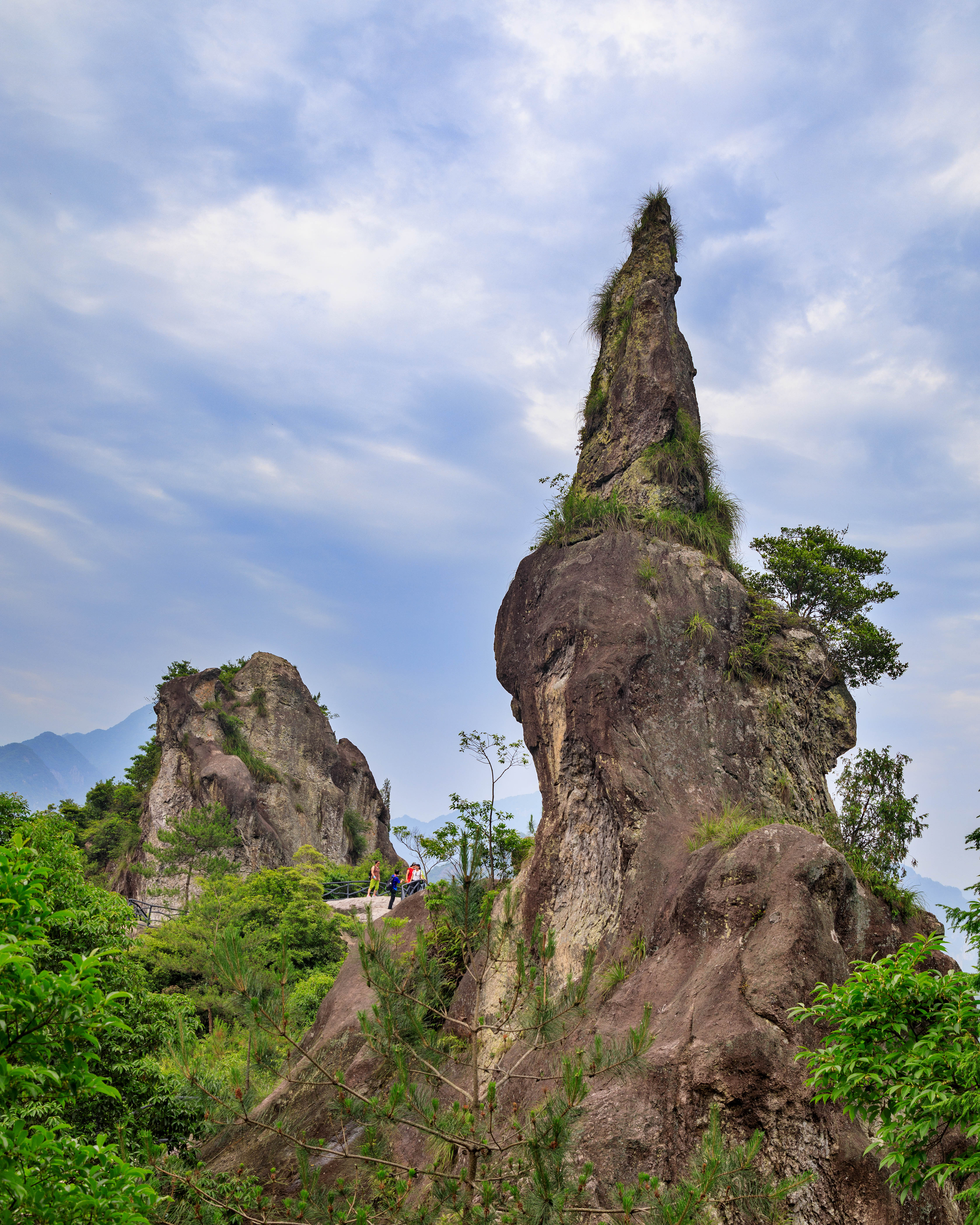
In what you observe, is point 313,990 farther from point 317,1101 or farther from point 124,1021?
point 124,1021

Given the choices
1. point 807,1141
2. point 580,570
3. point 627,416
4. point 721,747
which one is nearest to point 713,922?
point 807,1141

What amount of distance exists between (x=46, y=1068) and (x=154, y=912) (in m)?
33.4

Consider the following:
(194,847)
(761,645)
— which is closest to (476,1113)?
(761,645)

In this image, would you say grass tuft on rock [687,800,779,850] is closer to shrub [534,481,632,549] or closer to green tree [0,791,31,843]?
shrub [534,481,632,549]

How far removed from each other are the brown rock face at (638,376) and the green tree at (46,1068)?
47.3 feet

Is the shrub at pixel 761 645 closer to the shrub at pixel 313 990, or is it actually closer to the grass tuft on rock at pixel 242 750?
the shrub at pixel 313 990

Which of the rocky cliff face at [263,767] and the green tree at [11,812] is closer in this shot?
the green tree at [11,812]

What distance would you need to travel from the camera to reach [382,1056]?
6.46m

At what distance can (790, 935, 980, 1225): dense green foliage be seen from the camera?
222 inches

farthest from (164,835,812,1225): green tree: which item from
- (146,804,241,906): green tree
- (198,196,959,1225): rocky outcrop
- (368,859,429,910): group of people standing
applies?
(146,804,241,906): green tree

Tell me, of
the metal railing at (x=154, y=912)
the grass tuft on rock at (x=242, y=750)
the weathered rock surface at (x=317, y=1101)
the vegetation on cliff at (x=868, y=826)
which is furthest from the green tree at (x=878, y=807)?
the grass tuft on rock at (x=242, y=750)

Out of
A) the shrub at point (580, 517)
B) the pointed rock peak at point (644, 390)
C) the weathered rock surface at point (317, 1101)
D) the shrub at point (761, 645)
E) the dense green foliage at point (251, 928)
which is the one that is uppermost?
the pointed rock peak at point (644, 390)

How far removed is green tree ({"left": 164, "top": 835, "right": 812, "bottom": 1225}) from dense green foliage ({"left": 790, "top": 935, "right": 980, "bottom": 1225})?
848 mm

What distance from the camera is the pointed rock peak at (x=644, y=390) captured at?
17516 mm
